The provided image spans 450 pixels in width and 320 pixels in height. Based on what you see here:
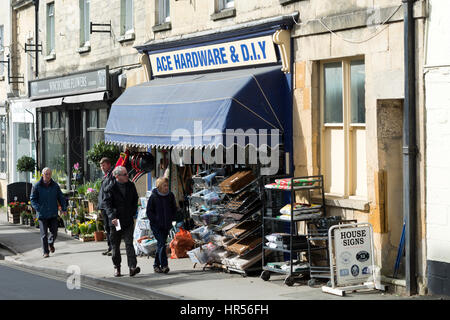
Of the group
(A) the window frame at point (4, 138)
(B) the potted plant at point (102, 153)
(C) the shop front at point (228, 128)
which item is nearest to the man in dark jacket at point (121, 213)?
(C) the shop front at point (228, 128)

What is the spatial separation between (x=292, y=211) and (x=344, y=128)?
167cm

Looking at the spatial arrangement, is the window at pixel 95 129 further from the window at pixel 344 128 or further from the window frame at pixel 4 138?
the window at pixel 344 128

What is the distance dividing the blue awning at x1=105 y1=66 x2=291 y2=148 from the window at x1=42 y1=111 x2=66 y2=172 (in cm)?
872

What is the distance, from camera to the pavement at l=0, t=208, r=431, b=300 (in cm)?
1138

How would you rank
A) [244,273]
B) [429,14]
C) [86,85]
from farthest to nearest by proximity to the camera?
[86,85] < [244,273] < [429,14]

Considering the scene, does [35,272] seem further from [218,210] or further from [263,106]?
[263,106]

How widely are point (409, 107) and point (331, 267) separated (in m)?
2.47

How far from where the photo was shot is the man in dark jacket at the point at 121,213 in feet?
43.6

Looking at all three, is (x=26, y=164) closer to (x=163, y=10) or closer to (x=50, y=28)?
(x=50, y=28)

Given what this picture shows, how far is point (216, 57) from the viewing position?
15469 millimetres

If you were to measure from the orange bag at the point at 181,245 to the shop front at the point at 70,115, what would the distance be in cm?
563

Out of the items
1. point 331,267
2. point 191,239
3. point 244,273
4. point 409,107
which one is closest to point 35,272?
point 191,239

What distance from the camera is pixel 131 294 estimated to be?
40.2ft

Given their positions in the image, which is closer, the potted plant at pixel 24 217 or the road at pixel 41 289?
the road at pixel 41 289
